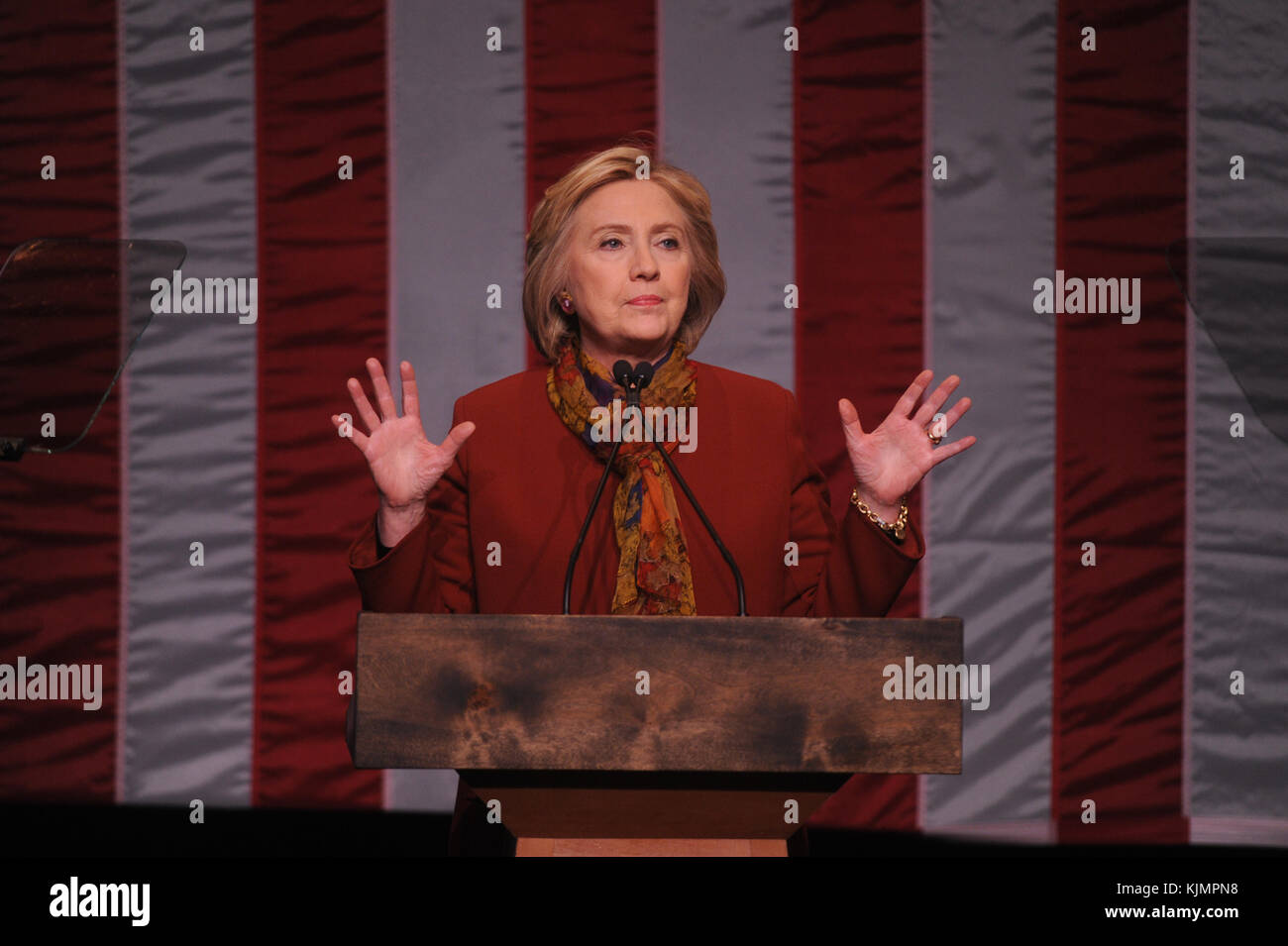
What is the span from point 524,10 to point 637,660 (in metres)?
2.07

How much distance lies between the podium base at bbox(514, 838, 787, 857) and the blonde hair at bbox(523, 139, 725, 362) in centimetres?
83

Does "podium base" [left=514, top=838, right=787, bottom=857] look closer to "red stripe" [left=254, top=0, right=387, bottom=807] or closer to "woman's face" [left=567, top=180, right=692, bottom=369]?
"woman's face" [left=567, top=180, right=692, bottom=369]

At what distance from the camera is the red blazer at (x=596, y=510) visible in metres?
1.73

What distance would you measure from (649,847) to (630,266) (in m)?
0.82

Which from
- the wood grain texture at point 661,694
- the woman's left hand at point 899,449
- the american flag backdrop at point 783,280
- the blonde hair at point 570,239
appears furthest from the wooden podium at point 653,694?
the american flag backdrop at point 783,280

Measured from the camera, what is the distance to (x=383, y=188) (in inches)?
109

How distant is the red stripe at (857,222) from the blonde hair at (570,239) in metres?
0.86

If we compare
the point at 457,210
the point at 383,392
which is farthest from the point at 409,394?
the point at 457,210

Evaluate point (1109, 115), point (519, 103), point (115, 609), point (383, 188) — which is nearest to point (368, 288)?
point (383, 188)

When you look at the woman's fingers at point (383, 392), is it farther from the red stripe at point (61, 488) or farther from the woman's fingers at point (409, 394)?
the red stripe at point (61, 488)

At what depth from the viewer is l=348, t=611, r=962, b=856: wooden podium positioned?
3.70 feet

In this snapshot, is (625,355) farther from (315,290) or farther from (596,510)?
(315,290)

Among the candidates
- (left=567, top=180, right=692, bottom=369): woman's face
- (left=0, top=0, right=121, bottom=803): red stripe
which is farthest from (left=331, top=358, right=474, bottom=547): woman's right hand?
(left=0, top=0, right=121, bottom=803): red stripe
